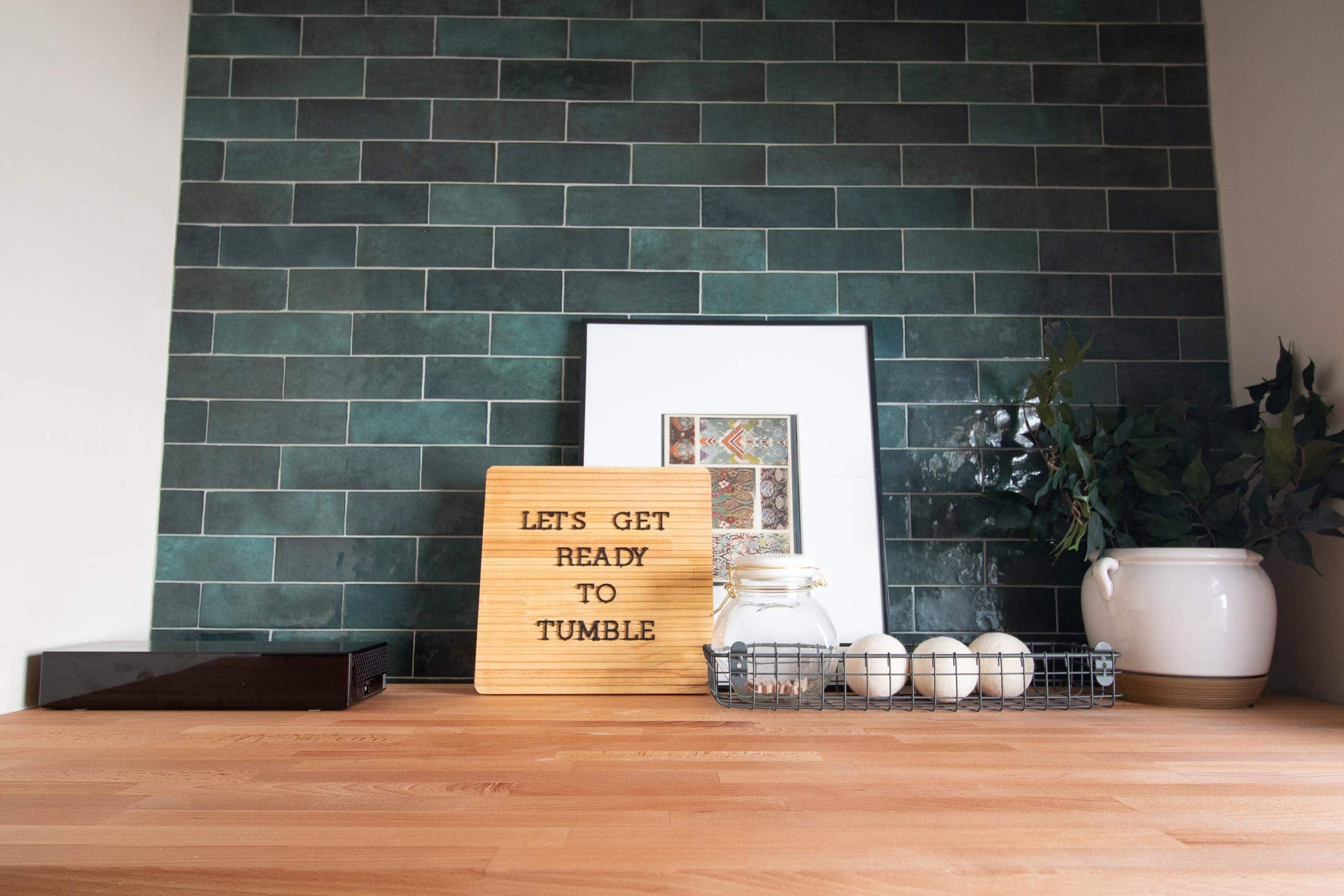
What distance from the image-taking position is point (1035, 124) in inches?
66.9

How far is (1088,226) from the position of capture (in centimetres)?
167

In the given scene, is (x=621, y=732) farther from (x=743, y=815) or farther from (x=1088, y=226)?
(x=1088, y=226)

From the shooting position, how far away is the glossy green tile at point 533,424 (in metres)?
1.61

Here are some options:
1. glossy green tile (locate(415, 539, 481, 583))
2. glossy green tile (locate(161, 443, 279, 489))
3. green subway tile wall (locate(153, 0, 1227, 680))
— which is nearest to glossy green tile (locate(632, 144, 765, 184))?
green subway tile wall (locate(153, 0, 1227, 680))

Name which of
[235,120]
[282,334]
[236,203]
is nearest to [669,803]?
[282,334]

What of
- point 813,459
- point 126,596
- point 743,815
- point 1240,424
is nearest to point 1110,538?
point 1240,424

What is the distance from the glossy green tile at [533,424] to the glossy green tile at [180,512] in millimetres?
569

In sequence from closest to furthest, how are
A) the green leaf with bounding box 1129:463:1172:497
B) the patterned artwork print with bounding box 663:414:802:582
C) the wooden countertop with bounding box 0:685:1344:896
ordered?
the wooden countertop with bounding box 0:685:1344:896 < the green leaf with bounding box 1129:463:1172:497 < the patterned artwork print with bounding box 663:414:802:582

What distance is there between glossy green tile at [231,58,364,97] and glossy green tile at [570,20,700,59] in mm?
446

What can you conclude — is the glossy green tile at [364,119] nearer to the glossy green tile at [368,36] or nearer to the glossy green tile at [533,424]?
the glossy green tile at [368,36]

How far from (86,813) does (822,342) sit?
4.27 ft

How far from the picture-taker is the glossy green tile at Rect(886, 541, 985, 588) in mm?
1586

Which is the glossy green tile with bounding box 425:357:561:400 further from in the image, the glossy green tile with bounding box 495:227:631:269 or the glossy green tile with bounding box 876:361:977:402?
the glossy green tile with bounding box 876:361:977:402

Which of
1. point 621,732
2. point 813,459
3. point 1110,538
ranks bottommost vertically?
point 621,732
